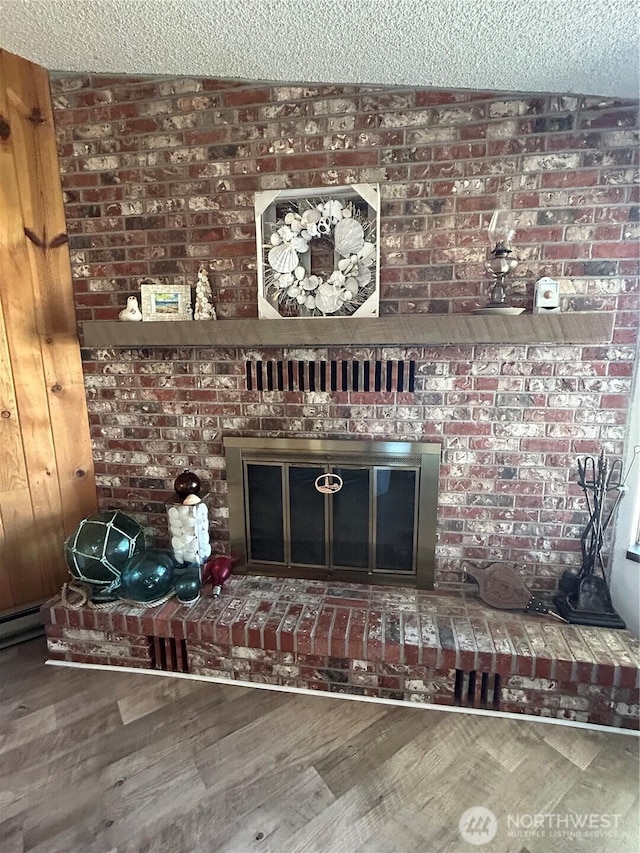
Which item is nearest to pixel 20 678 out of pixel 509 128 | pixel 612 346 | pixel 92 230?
pixel 92 230

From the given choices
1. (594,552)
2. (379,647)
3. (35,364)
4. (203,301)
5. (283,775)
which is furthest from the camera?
(35,364)

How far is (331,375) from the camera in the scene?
1931mm

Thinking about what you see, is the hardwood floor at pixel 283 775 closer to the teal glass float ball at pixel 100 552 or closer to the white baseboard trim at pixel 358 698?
the white baseboard trim at pixel 358 698

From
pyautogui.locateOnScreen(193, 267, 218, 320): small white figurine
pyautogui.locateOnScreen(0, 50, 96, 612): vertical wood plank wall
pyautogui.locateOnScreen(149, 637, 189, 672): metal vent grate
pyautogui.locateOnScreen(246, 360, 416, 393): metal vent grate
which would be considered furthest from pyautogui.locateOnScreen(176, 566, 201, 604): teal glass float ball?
pyautogui.locateOnScreen(193, 267, 218, 320): small white figurine

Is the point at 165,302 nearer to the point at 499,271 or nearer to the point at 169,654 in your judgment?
the point at 499,271

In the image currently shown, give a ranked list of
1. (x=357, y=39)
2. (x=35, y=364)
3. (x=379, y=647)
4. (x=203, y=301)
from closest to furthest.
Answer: (x=357, y=39) < (x=379, y=647) < (x=203, y=301) < (x=35, y=364)

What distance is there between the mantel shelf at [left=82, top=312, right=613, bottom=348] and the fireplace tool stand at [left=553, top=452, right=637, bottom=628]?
0.53 metres

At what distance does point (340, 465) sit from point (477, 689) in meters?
1.01

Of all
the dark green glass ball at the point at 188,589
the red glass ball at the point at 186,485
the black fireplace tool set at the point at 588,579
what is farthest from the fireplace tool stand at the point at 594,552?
the red glass ball at the point at 186,485

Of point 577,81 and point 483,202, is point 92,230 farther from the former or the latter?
point 577,81

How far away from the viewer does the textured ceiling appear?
53.7 inches

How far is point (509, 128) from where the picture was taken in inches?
66.1

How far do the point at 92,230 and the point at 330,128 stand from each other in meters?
1.14

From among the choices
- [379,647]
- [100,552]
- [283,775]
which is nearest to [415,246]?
[379,647]
